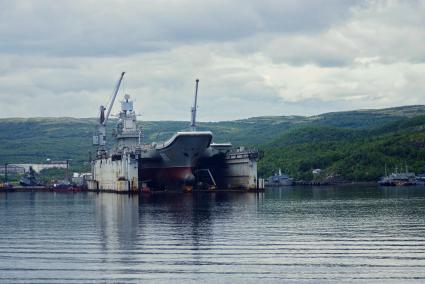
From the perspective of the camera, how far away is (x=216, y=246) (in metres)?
50.8

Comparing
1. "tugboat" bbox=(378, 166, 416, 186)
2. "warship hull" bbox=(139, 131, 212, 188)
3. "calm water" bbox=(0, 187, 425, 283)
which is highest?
"warship hull" bbox=(139, 131, 212, 188)

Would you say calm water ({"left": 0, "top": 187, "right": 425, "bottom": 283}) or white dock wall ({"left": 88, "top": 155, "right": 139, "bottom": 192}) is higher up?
white dock wall ({"left": 88, "top": 155, "right": 139, "bottom": 192})

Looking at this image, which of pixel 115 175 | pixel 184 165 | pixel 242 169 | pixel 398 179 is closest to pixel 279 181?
pixel 398 179

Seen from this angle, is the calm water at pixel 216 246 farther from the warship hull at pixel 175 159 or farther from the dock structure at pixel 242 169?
the dock structure at pixel 242 169

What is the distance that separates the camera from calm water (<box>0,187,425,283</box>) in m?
41.6

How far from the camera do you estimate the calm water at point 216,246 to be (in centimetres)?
4162

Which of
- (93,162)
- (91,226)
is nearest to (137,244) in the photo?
(91,226)

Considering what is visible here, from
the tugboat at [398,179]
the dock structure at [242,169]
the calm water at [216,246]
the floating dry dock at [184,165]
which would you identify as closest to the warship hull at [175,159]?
the floating dry dock at [184,165]

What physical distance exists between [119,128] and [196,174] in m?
26.2

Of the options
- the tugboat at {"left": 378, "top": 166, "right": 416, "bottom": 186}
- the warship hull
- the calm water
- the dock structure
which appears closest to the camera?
the calm water

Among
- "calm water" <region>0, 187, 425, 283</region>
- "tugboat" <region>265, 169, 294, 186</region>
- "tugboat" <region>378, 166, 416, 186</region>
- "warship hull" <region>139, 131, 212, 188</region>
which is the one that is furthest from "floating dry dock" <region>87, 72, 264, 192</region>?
"tugboat" <region>265, 169, 294, 186</region>

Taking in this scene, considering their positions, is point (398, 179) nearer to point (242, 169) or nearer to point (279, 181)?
point (279, 181)

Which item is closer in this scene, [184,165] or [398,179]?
[184,165]

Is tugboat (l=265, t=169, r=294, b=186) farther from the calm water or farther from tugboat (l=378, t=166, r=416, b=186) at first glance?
the calm water
